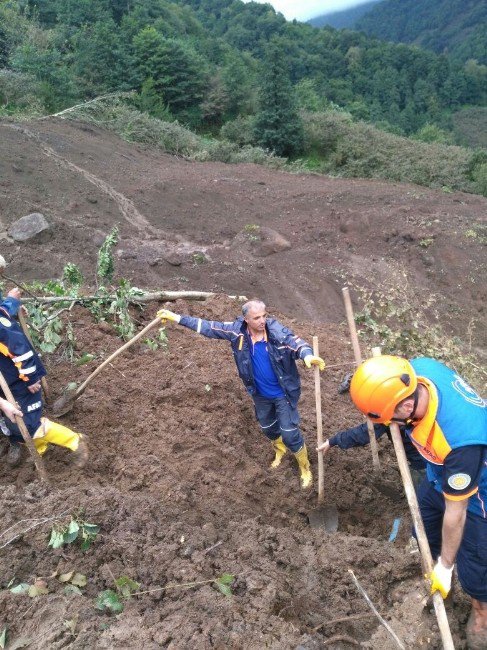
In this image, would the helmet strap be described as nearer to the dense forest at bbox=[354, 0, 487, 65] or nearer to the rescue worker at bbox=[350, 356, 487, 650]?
the rescue worker at bbox=[350, 356, 487, 650]

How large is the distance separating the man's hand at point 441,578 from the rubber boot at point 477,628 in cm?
44

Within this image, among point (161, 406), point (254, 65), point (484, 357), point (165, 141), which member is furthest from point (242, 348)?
point (254, 65)

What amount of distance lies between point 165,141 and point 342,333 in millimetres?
14078

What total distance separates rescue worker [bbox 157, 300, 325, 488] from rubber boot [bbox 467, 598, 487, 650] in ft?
5.42

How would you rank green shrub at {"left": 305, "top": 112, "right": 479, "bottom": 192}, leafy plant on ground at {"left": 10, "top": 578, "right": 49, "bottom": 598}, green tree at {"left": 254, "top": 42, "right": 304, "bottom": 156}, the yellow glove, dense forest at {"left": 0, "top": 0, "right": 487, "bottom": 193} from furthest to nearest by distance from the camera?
green tree at {"left": 254, "top": 42, "right": 304, "bottom": 156}, dense forest at {"left": 0, "top": 0, "right": 487, "bottom": 193}, green shrub at {"left": 305, "top": 112, "right": 479, "bottom": 192}, the yellow glove, leafy plant on ground at {"left": 10, "top": 578, "right": 49, "bottom": 598}

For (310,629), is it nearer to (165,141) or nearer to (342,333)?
(342,333)

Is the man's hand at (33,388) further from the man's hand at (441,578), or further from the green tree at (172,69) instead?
the green tree at (172,69)

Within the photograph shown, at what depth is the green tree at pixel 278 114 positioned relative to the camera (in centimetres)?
2144

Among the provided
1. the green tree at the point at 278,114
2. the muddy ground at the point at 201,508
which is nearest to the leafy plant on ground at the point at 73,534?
the muddy ground at the point at 201,508

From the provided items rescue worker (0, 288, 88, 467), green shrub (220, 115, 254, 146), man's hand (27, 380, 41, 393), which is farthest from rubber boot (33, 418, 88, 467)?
green shrub (220, 115, 254, 146)

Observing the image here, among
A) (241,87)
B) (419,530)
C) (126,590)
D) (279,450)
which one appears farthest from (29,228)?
(241,87)

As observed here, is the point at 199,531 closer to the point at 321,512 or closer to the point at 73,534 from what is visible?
the point at 73,534

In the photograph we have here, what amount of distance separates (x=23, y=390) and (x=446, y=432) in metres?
3.04

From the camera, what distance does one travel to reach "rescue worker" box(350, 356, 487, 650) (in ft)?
8.20
